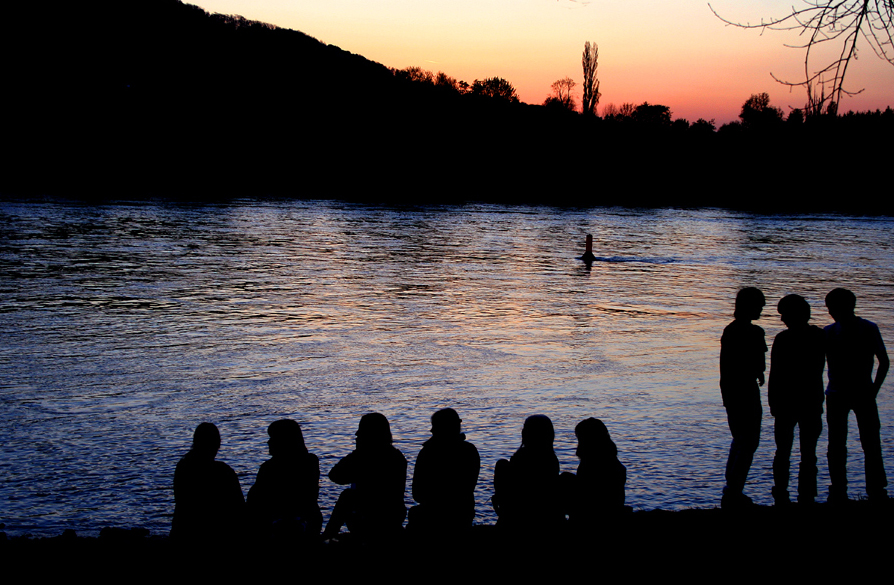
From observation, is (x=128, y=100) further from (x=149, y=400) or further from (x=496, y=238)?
(x=149, y=400)

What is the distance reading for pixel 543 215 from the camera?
61.7 metres

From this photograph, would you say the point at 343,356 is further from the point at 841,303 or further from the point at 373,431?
the point at 841,303

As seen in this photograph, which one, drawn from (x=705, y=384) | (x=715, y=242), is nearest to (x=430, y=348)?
(x=705, y=384)

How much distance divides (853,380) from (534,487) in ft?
8.66

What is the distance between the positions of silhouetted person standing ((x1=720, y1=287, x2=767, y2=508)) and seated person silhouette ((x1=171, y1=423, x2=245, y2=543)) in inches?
129

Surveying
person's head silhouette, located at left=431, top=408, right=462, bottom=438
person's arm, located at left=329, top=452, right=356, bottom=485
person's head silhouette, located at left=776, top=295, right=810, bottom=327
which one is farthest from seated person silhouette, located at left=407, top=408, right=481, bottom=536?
person's head silhouette, located at left=776, top=295, right=810, bottom=327

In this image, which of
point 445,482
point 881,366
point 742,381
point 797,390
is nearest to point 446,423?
point 445,482

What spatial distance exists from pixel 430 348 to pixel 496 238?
2567 centimetres

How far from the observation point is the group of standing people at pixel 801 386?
545cm

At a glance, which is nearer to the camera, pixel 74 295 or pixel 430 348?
pixel 430 348

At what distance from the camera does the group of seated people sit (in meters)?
4.49

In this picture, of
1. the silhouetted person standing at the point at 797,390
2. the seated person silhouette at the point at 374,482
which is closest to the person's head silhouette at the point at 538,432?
the seated person silhouette at the point at 374,482

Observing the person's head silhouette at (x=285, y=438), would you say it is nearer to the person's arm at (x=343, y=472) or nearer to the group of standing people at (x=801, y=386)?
the person's arm at (x=343, y=472)

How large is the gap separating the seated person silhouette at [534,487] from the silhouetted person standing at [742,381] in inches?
61.3
